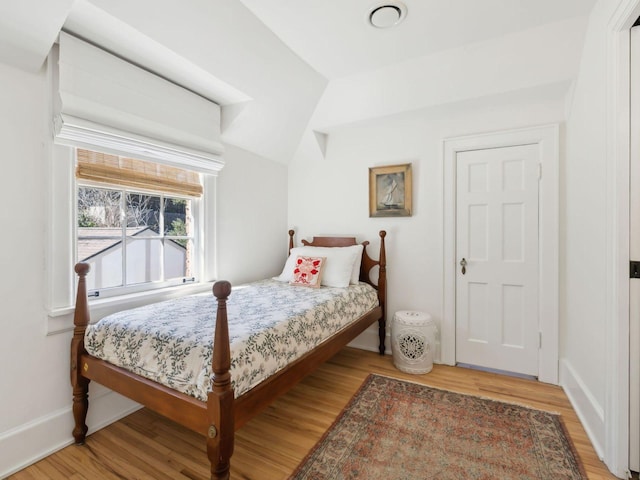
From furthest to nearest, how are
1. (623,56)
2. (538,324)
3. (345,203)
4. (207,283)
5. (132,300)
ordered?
1. (345,203)
2. (207,283)
3. (538,324)
4. (132,300)
5. (623,56)

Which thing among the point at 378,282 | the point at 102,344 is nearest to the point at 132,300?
the point at 102,344

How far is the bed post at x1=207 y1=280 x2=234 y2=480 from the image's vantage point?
1.21m

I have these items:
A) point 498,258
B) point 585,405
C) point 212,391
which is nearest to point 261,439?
point 212,391

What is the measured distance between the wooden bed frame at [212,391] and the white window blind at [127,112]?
78 centimetres

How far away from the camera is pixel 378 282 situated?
3.04 meters

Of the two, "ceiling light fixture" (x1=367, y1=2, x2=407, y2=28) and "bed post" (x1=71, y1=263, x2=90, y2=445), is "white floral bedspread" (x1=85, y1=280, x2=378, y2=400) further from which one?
"ceiling light fixture" (x1=367, y1=2, x2=407, y2=28)

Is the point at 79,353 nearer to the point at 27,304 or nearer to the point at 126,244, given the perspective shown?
the point at 27,304

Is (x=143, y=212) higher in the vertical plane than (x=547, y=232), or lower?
higher

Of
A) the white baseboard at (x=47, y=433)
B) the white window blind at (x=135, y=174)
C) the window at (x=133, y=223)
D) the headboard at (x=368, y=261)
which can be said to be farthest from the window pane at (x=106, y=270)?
the headboard at (x=368, y=261)

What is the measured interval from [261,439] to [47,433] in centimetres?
114

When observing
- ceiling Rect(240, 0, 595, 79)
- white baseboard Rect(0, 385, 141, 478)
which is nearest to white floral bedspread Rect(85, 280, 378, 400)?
white baseboard Rect(0, 385, 141, 478)

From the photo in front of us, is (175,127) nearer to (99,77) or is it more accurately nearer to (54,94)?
(99,77)

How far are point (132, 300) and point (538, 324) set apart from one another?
302 cm

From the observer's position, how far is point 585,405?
1865 mm
